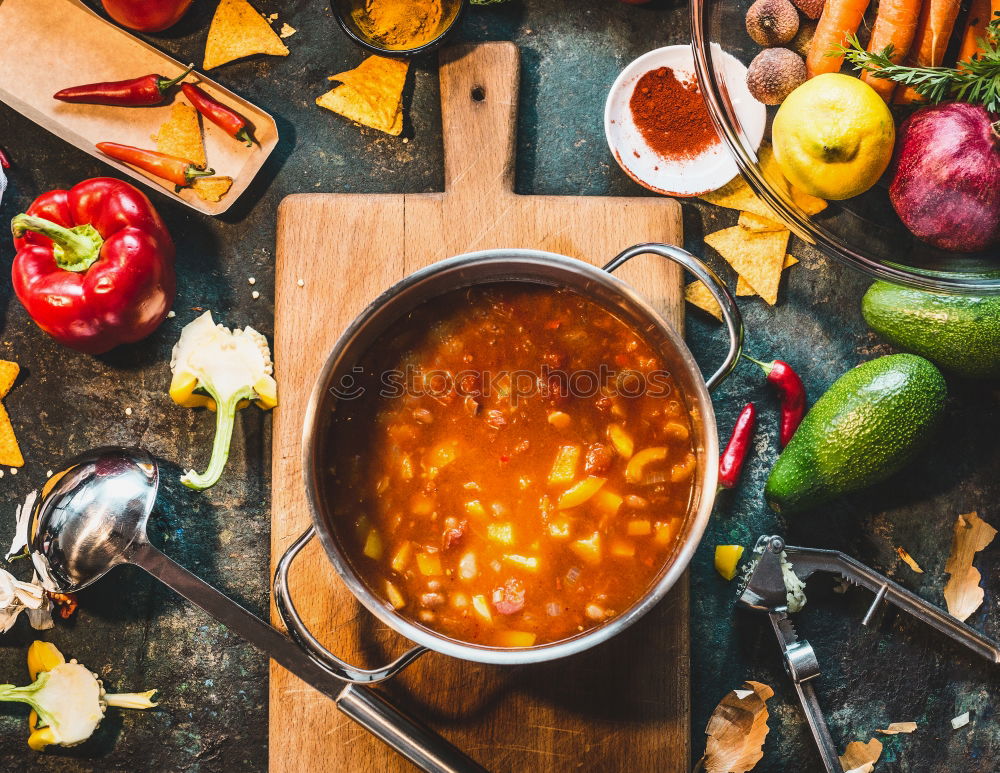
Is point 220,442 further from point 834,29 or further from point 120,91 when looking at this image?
point 834,29

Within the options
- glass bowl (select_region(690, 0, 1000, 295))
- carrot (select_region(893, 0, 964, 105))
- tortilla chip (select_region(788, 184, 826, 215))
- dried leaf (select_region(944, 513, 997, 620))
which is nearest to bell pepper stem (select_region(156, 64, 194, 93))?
glass bowl (select_region(690, 0, 1000, 295))

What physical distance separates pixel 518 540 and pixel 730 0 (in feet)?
6.53

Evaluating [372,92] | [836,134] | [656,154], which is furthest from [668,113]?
[372,92]

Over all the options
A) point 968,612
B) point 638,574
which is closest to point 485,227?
point 638,574

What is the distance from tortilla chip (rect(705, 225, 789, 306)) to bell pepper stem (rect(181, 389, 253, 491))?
71.3 inches

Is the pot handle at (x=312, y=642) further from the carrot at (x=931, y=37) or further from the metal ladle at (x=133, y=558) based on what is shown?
the carrot at (x=931, y=37)

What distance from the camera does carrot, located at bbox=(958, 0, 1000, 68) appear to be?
248cm

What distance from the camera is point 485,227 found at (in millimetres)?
2799

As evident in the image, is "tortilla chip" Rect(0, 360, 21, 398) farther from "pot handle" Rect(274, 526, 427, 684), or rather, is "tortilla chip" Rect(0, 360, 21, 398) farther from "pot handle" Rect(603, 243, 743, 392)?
"pot handle" Rect(603, 243, 743, 392)

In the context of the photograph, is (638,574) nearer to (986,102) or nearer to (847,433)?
(847,433)

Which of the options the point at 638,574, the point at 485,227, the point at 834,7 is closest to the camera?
the point at 638,574

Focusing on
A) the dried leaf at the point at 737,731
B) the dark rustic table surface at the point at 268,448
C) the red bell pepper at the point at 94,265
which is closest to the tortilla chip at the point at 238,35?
the dark rustic table surface at the point at 268,448

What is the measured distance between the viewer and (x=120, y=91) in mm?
2934

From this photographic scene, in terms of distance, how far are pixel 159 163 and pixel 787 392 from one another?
2.44 metres
